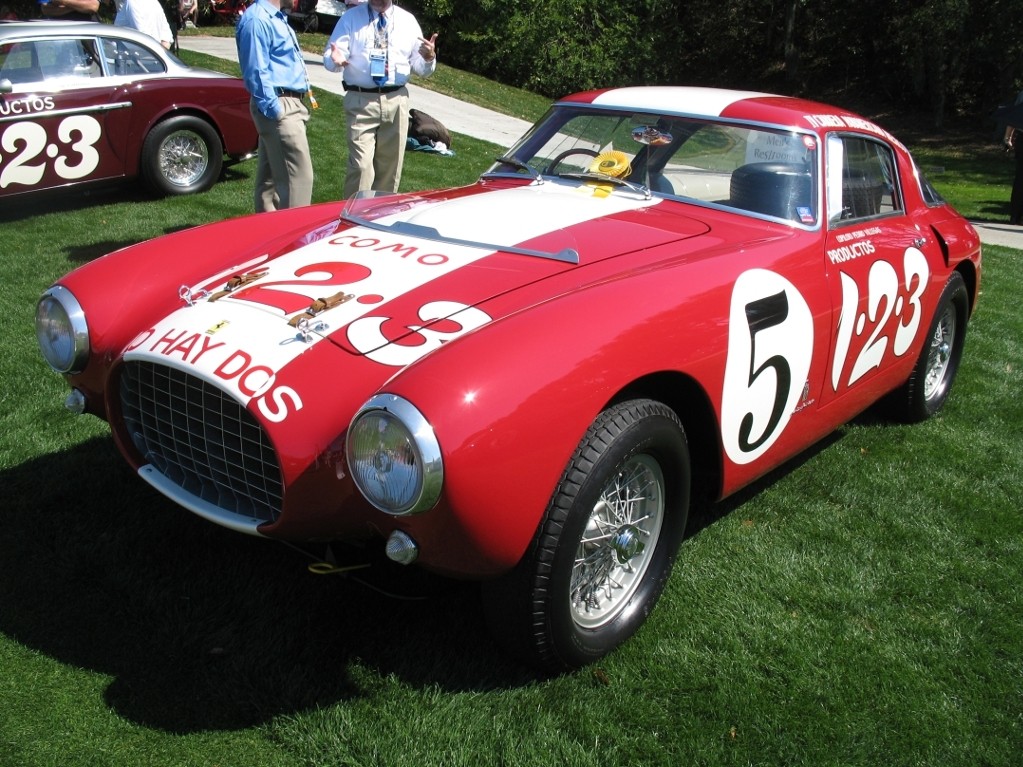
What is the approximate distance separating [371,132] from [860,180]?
12.0 feet

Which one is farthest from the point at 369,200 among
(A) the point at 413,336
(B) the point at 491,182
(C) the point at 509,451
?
(C) the point at 509,451

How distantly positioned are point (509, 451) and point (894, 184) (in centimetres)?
289

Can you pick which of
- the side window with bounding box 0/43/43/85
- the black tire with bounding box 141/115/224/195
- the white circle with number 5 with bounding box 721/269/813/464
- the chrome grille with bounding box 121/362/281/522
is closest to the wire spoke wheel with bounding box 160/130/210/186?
the black tire with bounding box 141/115/224/195

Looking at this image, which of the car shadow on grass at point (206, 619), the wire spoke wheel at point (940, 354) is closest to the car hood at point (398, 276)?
the car shadow on grass at point (206, 619)

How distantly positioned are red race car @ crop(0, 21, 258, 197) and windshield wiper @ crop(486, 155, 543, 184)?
4.67 m

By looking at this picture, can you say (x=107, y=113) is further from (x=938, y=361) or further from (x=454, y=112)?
(x=454, y=112)

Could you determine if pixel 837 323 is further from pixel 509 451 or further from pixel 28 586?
pixel 28 586

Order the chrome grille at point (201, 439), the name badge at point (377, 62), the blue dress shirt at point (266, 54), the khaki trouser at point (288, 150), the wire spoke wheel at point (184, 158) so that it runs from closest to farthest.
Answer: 1. the chrome grille at point (201, 439)
2. the blue dress shirt at point (266, 54)
3. the khaki trouser at point (288, 150)
4. the name badge at point (377, 62)
5. the wire spoke wheel at point (184, 158)

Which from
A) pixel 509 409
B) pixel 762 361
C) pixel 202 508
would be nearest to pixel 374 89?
pixel 762 361

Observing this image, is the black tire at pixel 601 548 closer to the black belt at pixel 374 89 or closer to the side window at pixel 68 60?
the black belt at pixel 374 89

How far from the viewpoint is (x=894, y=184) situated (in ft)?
14.2

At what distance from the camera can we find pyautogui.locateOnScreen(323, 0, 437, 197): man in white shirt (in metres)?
6.35

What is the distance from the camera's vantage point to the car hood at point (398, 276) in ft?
8.71

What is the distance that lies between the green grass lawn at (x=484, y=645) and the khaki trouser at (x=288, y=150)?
257 cm
